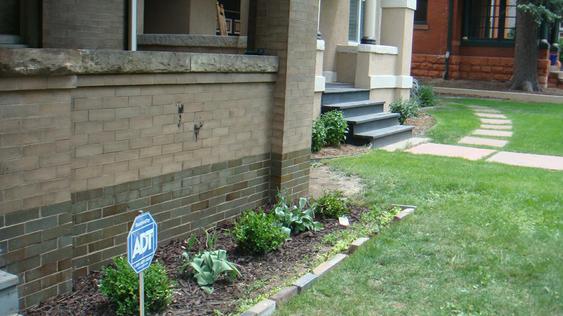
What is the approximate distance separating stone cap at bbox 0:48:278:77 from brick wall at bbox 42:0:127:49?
2.41m

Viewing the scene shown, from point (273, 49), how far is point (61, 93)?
2.84 meters

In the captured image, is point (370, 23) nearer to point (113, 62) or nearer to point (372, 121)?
point (372, 121)

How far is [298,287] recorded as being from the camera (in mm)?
4660

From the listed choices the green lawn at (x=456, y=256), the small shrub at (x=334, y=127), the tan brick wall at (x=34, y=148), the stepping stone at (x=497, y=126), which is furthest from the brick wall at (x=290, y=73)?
the stepping stone at (x=497, y=126)

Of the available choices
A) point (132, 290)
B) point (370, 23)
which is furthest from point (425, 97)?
point (132, 290)

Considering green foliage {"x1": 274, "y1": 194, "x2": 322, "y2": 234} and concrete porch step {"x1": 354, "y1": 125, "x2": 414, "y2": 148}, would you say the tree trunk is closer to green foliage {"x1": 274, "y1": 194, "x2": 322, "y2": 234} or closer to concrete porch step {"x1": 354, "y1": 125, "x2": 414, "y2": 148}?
concrete porch step {"x1": 354, "y1": 125, "x2": 414, "y2": 148}

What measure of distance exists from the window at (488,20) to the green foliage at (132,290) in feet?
81.0

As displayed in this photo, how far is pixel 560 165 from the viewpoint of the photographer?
→ 978 cm

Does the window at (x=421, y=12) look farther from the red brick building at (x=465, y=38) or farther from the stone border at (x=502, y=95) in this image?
the stone border at (x=502, y=95)

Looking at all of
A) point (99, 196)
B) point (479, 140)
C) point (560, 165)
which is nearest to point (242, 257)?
point (99, 196)

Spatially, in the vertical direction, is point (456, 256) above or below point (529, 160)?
below

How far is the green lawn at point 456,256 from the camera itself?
14.7 ft

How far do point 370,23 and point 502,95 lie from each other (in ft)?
31.4

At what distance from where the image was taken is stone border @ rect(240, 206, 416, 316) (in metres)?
Result: 4.25
